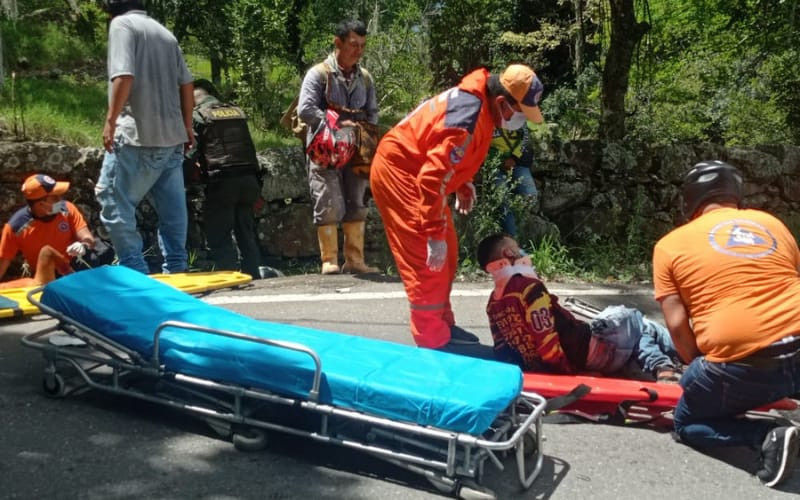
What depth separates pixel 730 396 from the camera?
3.73 meters

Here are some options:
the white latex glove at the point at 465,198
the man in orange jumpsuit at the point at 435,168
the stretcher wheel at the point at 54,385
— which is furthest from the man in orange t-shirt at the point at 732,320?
the stretcher wheel at the point at 54,385

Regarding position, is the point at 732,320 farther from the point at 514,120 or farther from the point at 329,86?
the point at 329,86

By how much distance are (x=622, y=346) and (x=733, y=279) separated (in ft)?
3.91

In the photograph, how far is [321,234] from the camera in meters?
7.13

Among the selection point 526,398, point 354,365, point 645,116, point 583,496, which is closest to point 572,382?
point 526,398

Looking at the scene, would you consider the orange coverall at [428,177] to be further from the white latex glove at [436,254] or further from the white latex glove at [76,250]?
the white latex glove at [76,250]

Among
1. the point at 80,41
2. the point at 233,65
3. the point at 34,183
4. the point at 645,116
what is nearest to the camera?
the point at 34,183

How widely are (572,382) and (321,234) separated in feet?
10.8

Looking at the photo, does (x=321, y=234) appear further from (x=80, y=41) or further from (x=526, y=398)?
(x=80, y=41)

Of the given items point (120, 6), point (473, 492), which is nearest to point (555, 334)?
point (473, 492)

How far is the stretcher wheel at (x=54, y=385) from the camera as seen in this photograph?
4.18m

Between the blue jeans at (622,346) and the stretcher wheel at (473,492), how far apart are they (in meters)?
1.66

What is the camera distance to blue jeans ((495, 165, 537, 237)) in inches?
308

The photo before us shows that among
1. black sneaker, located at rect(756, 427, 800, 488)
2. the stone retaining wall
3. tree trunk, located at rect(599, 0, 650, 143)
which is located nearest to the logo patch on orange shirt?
black sneaker, located at rect(756, 427, 800, 488)
